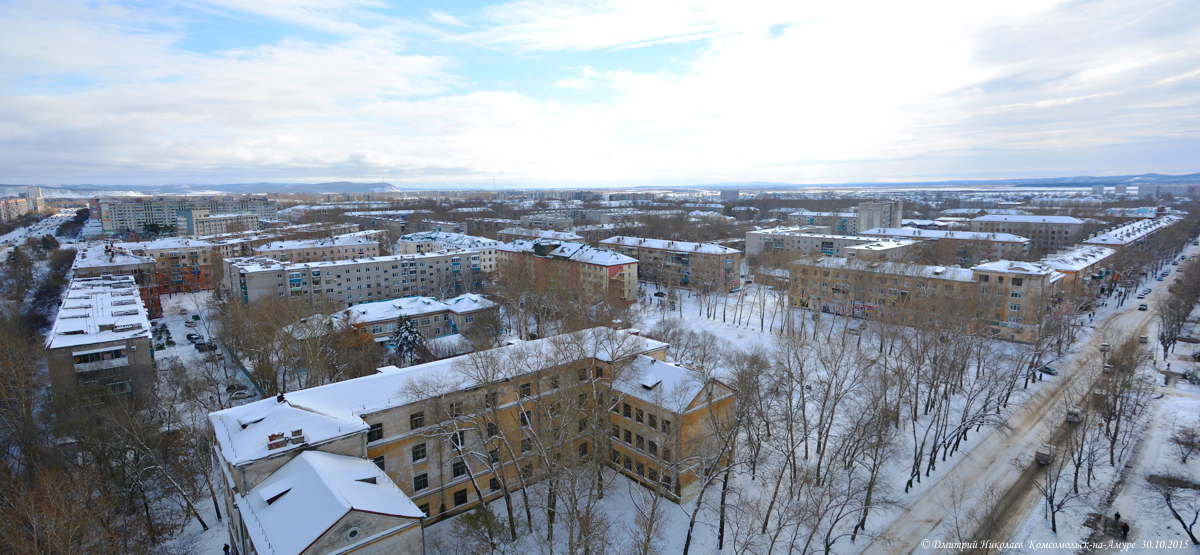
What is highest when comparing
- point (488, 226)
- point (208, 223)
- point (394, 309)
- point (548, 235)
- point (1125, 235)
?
point (208, 223)

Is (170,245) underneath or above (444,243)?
above

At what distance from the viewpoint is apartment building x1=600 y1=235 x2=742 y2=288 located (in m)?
61.7

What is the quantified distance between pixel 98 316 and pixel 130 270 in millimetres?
24775

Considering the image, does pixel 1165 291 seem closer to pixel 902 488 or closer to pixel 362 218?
pixel 902 488

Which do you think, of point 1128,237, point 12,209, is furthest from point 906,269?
point 12,209

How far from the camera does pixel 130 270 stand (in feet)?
171

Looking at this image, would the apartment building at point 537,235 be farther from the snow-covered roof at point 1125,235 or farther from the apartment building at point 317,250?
the snow-covered roof at point 1125,235

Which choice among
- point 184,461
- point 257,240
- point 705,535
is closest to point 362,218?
point 257,240

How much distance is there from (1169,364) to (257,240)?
102 metres

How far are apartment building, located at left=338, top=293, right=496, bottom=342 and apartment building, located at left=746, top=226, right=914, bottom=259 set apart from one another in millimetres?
34772

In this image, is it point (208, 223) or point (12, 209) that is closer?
point (208, 223)

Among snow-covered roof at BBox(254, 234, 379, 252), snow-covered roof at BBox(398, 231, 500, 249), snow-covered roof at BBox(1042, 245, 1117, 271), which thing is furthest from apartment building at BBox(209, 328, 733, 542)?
snow-covered roof at BBox(254, 234, 379, 252)

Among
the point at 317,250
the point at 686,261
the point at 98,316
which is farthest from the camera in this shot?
the point at 317,250

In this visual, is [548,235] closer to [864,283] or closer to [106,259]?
[864,283]
